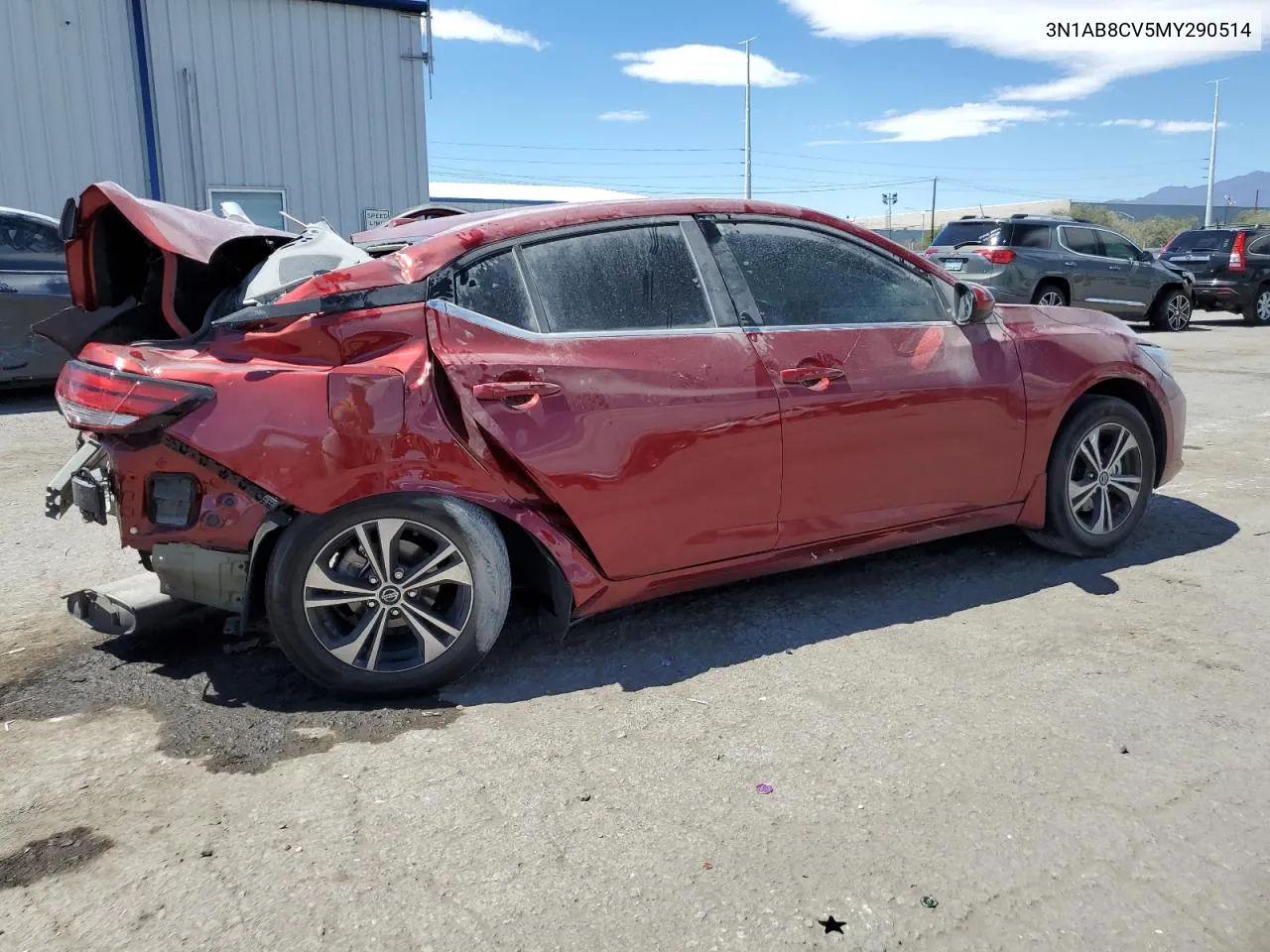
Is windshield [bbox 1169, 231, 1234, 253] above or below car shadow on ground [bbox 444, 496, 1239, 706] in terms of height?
above

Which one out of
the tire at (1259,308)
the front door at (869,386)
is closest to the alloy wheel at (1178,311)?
the tire at (1259,308)

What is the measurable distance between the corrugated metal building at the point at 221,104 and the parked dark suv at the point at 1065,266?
872cm

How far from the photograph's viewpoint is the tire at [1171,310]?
16672 mm

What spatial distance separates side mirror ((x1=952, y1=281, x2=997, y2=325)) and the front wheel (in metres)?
14.6

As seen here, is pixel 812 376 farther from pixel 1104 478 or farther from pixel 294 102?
pixel 294 102

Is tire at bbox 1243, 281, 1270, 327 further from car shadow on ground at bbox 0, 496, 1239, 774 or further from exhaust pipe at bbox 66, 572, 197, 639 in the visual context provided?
exhaust pipe at bbox 66, 572, 197, 639

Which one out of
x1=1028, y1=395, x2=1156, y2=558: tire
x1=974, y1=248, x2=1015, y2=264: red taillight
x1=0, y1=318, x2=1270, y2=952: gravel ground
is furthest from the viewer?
x1=974, y1=248, x2=1015, y2=264: red taillight

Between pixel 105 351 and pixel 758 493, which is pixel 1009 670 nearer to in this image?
pixel 758 493

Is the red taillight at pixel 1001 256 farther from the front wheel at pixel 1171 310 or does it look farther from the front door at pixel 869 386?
the front door at pixel 869 386

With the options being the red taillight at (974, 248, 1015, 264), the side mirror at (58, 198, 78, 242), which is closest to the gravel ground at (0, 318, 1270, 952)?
the side mirror at (58, 198, 78, 242)

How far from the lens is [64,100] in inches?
538

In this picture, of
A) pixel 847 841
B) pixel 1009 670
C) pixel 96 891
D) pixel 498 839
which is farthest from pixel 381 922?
pixel 1009 670

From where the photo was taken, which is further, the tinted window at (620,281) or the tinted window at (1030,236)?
the tinted window at (1030,236)

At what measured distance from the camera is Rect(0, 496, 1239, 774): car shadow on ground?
122 inches
